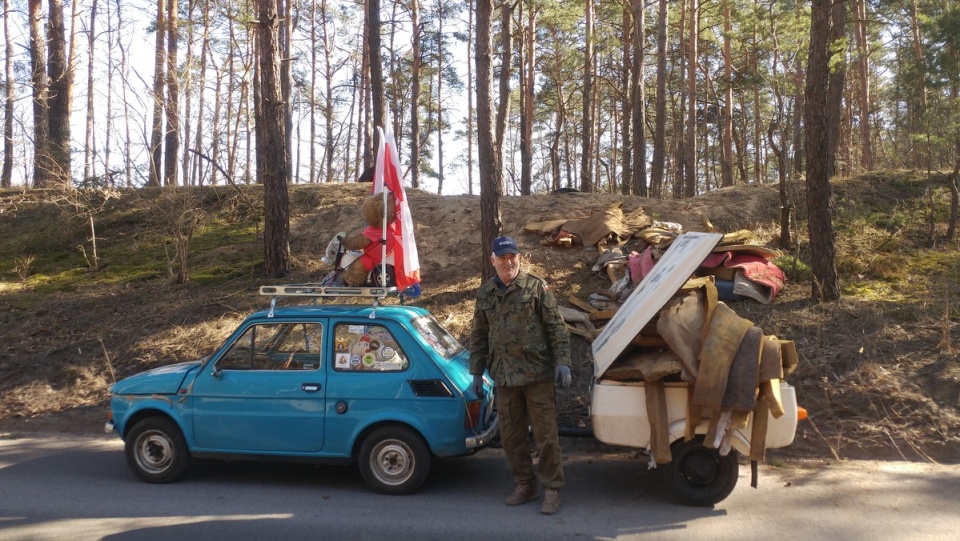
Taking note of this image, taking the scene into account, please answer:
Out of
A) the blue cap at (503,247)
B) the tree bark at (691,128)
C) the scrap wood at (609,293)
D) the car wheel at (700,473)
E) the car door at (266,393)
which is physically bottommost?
the car wheel at (700,473)

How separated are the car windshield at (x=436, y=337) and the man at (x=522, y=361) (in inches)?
18.4

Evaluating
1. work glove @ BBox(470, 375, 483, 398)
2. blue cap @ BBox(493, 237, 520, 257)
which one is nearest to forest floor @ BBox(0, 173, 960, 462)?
work glove @ BBox(470, 375, 483, 398)

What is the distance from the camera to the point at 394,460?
5.80m

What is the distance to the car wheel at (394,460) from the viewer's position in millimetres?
5699

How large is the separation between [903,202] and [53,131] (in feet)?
71.8

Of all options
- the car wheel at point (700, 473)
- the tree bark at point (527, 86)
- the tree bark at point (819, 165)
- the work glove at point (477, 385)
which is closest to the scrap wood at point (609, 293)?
the tree bark at point (819, 165)

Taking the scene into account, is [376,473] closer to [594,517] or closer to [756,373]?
[594,517]

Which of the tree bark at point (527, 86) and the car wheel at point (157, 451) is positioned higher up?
the tree bark at point (527, 86)

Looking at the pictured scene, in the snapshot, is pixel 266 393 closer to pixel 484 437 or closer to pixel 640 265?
pixel 484 437

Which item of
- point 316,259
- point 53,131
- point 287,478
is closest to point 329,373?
point 287,478

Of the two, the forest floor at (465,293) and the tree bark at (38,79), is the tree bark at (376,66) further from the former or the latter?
the tree bark at (38,79)

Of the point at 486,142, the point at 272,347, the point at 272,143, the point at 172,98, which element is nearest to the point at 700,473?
the point at 272,347

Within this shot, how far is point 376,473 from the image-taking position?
580cm

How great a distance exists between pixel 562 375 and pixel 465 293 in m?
6.12
